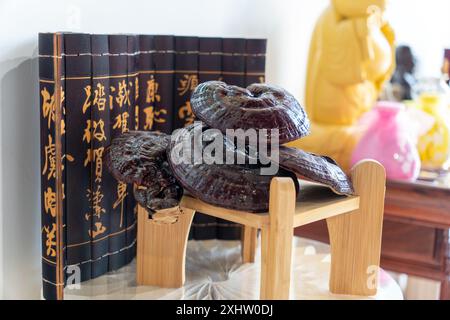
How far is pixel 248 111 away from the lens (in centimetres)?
54

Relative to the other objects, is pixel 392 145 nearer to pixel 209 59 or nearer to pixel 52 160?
pixel 209 59

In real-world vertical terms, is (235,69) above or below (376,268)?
above

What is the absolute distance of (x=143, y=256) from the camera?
693 mm

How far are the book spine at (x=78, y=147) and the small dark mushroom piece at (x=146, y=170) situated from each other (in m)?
0.04

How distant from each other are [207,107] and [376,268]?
279 mm

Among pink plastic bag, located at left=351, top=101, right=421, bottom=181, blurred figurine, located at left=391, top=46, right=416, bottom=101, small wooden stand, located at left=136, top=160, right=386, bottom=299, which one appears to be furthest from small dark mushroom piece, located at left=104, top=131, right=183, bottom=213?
blurred figurine, located at left=391, top=46, right=416, bottom=101

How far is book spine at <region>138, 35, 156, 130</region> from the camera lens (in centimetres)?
72

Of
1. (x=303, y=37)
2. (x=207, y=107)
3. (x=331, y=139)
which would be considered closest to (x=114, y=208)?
(x=207, y=107)

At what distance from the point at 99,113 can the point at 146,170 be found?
11 cm

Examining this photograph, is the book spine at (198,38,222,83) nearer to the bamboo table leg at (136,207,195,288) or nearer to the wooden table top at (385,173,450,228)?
the bamboo table leg at (136,207,195,288)

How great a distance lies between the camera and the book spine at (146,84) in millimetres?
720

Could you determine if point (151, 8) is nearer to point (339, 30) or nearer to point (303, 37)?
point (339, 30)

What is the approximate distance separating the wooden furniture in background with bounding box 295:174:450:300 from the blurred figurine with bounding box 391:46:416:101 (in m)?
0.45

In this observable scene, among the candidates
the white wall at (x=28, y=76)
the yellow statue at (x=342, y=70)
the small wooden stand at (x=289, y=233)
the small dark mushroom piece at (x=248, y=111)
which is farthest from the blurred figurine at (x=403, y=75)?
the small dark mushroom piece at (x=248, y=111)
